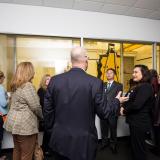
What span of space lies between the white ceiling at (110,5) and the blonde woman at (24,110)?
188 centimetres

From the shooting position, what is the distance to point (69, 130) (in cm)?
169

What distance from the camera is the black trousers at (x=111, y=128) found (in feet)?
12.7

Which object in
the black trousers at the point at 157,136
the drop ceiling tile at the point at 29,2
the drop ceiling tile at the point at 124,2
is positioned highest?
the drop ceiling tile at the point at 124,2

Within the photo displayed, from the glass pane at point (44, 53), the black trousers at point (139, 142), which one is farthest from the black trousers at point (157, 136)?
the glass pane at point (44, 53)

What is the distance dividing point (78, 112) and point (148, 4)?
309 centimetres

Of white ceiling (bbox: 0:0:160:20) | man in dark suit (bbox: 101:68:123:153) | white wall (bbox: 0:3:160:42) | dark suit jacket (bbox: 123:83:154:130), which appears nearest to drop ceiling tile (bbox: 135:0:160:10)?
white ceiling (bbox: 0:0:160:20)

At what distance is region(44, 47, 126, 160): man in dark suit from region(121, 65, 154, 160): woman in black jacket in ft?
2.71

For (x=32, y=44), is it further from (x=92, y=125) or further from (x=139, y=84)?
(x=92, y=125)

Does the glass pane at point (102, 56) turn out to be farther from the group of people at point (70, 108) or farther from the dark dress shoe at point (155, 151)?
the group of people at point (70, 108)

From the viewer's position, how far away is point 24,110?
2.29 m

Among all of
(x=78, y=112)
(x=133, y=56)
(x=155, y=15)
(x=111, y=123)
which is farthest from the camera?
(x=133, y=56)

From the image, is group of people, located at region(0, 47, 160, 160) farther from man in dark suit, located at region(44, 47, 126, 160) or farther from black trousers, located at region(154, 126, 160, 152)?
black trousers, located at region(154, 126, 160, 152)

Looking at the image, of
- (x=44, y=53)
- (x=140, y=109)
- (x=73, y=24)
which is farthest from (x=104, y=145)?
(x=73, y=24)

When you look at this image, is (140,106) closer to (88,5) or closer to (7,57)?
(88,5)
